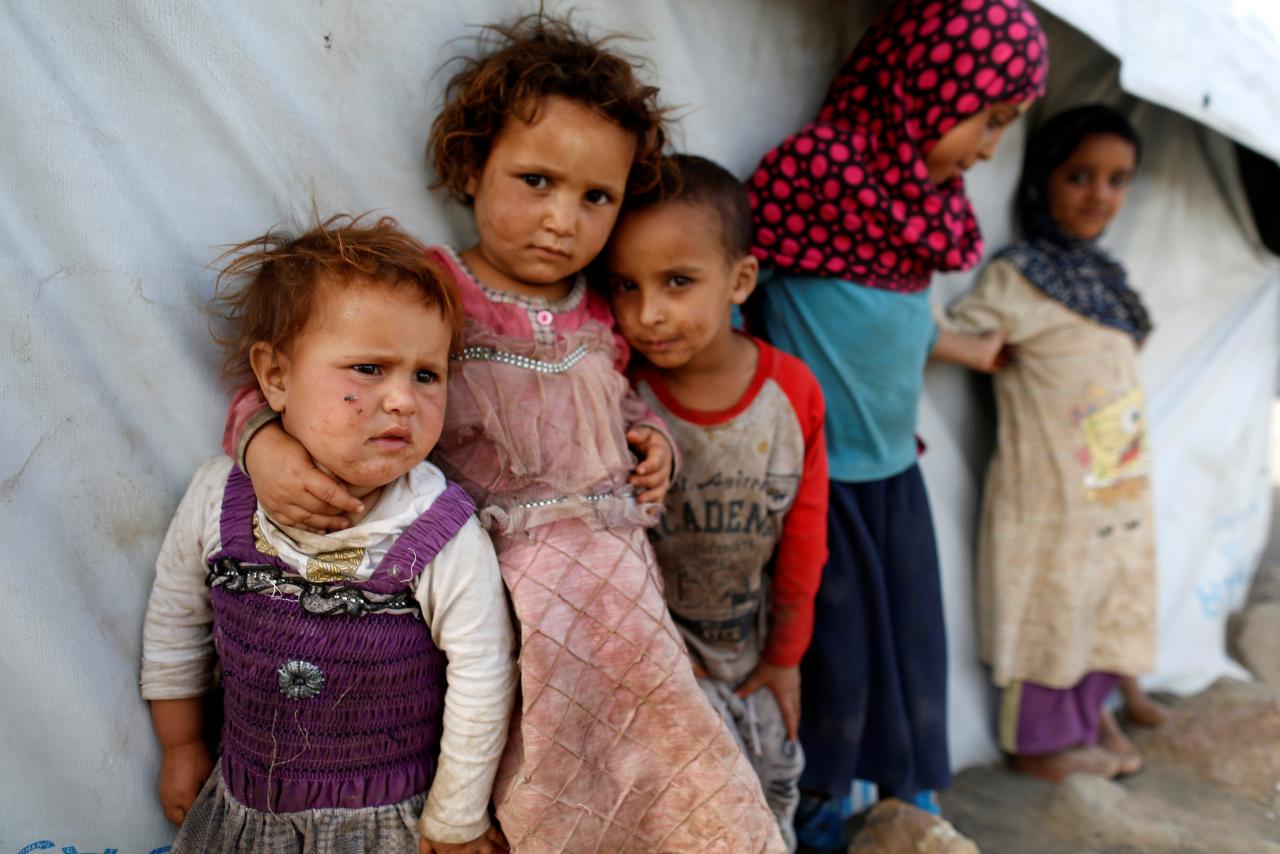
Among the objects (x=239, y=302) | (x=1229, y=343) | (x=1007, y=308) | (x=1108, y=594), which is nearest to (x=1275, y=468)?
(x=1229, y=343)

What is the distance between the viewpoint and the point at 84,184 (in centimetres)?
117

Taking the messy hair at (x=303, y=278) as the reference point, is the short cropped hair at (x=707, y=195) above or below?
above

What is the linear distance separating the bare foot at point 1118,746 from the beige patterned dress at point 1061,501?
284 mm

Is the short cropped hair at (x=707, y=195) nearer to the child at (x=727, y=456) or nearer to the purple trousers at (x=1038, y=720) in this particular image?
the child at (x=727, y=456)

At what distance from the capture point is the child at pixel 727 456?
1.54 m

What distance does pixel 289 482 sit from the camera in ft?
3.73

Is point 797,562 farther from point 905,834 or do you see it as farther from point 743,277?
point 905,834

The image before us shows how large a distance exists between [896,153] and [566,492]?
1.06m

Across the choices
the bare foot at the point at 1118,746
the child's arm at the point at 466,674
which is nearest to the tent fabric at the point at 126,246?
the child's arm at the point at 466,674

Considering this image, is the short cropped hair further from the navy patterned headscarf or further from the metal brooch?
the navy patterned headscarf

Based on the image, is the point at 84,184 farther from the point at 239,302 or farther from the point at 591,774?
the point at 591,774

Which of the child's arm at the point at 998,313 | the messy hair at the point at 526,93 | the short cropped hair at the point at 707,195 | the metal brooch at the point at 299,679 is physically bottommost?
the metal brooch at the point at 299,679

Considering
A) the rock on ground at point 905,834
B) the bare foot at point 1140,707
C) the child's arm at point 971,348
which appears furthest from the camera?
the bare foot at point 1140,707

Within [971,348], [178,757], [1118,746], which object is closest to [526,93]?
[178,757]
